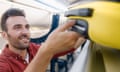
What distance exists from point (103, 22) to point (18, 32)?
126 centimetres

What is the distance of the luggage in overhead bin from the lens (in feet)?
1.44

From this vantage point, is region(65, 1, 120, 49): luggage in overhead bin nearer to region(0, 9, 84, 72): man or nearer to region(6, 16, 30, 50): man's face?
region(0, 9, 84, 72): man

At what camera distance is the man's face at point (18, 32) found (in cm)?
162

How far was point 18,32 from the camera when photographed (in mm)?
1655

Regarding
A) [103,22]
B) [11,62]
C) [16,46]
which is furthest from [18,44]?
[103,22]

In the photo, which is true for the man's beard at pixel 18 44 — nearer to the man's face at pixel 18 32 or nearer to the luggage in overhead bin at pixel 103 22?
the man's face at pixel 18 32

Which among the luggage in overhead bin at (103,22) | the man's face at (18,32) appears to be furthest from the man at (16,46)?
the luggage in overhead bin at (103,22)

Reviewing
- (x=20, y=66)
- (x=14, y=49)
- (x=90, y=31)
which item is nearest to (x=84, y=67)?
(x=90, y=31)

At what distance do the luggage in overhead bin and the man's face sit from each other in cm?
113

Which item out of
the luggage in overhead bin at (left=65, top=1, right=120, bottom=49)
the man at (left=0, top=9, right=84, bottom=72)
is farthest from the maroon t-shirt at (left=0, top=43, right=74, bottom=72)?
the luggage in overhead bin at (left=65, top=1, right=120, bottom=49)

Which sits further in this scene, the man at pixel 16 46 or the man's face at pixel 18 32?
the man's face at pixel 18 32

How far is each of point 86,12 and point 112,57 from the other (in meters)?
0.13

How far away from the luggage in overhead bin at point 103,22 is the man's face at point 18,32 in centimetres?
113

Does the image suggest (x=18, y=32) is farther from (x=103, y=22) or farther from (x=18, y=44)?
(x=103, y=22)
